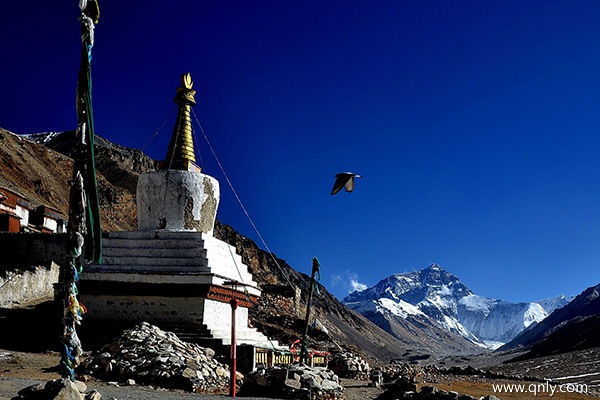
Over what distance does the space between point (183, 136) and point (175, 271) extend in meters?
4.56

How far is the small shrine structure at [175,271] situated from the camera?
13.3 metres

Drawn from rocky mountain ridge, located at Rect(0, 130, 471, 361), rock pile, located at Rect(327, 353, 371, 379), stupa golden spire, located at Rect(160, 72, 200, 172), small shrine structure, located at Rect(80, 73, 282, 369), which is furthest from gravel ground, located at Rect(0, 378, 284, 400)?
rocky mountain ridge, located at Rect(0, 130, 471, 361)

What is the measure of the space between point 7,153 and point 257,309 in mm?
32650

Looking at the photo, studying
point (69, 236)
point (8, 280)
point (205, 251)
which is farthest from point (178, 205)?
point (69, 236)

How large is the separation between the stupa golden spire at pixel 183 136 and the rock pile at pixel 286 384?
7.73 m

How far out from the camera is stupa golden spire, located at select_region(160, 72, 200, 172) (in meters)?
16.0

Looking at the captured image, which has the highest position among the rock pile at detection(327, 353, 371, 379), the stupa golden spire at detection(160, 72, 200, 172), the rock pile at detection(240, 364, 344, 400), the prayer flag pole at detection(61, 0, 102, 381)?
the stupa golden spire at detection(160, 72, 200, 172)

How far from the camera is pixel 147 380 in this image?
31.6 ft

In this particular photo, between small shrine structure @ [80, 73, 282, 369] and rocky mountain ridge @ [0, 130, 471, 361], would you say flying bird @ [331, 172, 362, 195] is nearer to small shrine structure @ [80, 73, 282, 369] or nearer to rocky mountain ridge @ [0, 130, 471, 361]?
small shrine structure @ [80, 73, 282, 369]

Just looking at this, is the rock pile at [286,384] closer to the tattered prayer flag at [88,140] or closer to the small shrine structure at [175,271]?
the small shrine structure at [175,271]

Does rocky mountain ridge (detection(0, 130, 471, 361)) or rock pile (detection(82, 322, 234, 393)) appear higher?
rocky mountain ridge (detection(0, 130, 471, 361))

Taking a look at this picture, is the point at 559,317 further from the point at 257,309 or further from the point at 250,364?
the point at 250,364

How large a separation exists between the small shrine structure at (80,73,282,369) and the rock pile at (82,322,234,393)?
1.50 m

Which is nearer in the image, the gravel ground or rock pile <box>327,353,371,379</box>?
the gravel ground
